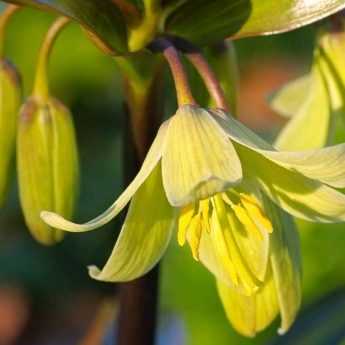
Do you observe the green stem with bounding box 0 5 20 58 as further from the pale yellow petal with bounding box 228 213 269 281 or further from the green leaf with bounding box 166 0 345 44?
the pale yellow petal with bounding box 228 213 269 281

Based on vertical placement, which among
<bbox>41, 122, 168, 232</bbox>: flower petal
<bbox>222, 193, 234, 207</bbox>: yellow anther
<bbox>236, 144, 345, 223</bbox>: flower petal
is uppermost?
<bbox>41, 122, 168, 232</bbox>: flower petal

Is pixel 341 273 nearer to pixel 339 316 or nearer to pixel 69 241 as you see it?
pixel 339 316

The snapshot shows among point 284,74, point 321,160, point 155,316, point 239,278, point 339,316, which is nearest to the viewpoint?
point 321,160

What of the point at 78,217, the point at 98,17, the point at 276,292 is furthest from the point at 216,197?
the point at 78,217

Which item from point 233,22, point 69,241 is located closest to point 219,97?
point 233,22

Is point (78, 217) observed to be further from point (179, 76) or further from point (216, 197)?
point (179, 76)

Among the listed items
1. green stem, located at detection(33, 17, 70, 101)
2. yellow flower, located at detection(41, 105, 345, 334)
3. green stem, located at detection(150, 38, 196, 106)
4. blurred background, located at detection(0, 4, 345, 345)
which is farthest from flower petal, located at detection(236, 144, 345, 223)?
blurred background, located at detection(0, 4, 345, 345)
